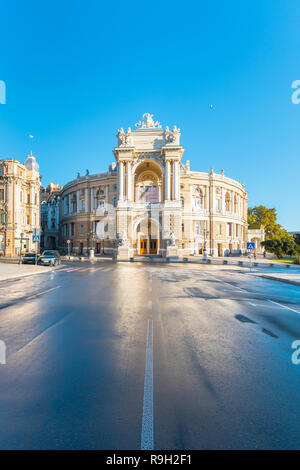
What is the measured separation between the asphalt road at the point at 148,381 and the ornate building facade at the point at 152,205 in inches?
1413

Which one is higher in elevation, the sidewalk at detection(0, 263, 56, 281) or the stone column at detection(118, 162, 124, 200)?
the stone column at detection(118, 162, 124, 200)

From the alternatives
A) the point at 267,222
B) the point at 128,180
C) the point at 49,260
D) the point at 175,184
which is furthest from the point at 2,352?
the point at 267,222

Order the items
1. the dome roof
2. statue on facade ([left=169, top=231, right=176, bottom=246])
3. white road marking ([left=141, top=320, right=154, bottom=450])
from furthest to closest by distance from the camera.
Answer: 1. the dome roof
2. statue on facade ([left=169, top=231, right=176, bottom=246])
3. white road marking ([left=141, top=320, right=154, bottom=450])

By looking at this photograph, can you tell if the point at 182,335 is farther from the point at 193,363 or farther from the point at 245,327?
the point at 245,327

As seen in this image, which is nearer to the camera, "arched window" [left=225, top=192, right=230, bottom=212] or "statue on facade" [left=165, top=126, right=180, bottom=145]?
"statue on facade" [left=165, top=126, right=180, bottom=145]

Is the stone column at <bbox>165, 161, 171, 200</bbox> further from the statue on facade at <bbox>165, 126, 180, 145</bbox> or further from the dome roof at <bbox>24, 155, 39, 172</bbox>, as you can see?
the dome roof at <bbox>24, 155, 39, 172</bbox>

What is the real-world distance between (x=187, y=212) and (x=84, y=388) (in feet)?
168

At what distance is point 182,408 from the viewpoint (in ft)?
10.2

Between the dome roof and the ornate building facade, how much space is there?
10.2 m

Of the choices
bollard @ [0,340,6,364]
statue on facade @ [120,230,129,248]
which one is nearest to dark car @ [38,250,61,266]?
statue on facade @ [120,230,129,248]

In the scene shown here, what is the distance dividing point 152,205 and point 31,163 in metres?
30.4

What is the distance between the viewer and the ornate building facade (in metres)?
45.5

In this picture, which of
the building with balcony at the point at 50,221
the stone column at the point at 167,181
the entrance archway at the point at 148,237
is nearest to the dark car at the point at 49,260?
the entrance archway at the point at 148,237

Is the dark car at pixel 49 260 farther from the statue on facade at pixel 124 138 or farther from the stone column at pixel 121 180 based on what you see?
the statue on facade at pixel 124 138
